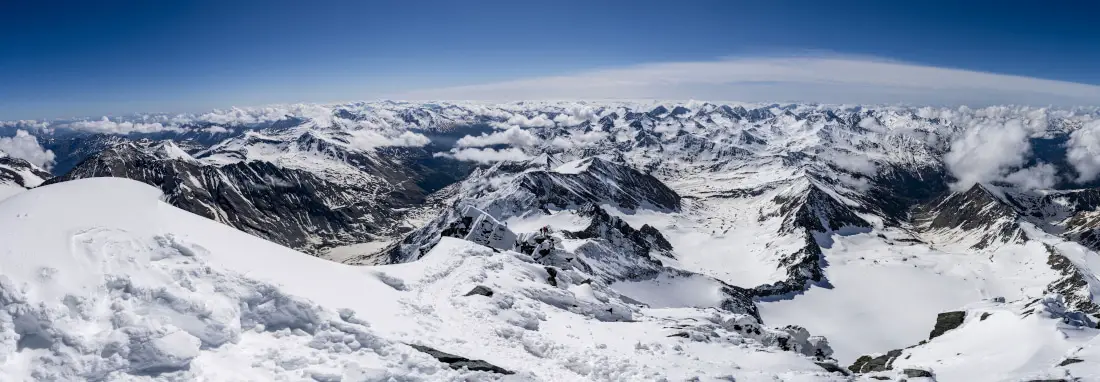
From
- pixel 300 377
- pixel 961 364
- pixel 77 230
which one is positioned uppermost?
pixel 77 230

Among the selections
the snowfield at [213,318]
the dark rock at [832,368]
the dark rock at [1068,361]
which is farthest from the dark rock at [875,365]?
the snowfield at [213,318]

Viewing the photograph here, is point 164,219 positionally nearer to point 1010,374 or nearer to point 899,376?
point 899,376

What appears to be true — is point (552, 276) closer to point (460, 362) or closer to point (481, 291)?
point (481, 291)

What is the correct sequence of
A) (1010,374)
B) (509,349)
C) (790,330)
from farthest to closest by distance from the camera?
(790,330) → (1010,374) → (509,349)

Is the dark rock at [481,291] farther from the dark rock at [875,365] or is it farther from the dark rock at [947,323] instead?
the dark rock at [947,323]

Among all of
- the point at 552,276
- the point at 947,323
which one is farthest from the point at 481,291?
the point at 947,323

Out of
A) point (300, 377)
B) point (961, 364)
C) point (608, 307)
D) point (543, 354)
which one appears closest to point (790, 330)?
point (961, 364)

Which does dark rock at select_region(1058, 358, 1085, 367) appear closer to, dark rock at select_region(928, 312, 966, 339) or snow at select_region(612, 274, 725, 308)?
dark rock at select_region(928, 312, 966, 339)
